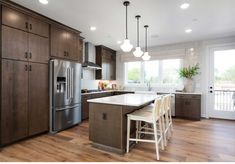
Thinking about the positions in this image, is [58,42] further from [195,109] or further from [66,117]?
[195,109]

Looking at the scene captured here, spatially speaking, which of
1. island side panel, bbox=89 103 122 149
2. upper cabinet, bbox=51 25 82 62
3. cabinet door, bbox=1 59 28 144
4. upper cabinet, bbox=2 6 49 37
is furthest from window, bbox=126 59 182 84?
cabinet door, bbox=1 59 28 144

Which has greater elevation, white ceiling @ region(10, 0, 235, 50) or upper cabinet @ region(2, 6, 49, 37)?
white ceiling @ region(10, 0, 235, 50)

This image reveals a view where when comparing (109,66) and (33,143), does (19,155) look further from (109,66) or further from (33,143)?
(109,66)

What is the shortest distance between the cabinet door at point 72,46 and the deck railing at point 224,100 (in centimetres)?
477

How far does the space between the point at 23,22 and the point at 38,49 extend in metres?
0.58

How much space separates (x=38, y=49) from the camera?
10.9 feet

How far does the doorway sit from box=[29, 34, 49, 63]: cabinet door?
16.8 ft

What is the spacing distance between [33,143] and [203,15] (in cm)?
440

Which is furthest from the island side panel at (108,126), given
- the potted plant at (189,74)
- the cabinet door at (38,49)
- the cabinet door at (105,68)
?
the potted plant at (189,74)

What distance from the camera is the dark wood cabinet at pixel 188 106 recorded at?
4.89 metres

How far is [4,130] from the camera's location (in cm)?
269

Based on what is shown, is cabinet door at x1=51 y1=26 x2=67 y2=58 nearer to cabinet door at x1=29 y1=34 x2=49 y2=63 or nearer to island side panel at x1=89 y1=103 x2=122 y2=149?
cabinet door at x1=29 y1=34 x2=49 y2=63

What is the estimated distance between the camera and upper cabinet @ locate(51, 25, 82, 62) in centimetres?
368

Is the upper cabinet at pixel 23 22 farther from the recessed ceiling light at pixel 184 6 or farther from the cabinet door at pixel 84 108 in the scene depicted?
the recessed ceiling light at pixel 184 6
